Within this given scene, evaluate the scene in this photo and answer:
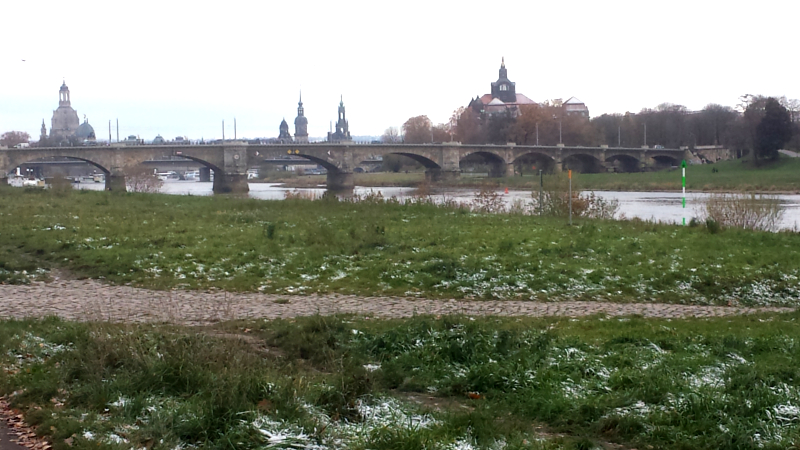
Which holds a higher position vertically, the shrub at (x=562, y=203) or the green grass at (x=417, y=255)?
the shrub at (x=562, y=203)

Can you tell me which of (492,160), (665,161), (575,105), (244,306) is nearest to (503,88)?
(575,105)

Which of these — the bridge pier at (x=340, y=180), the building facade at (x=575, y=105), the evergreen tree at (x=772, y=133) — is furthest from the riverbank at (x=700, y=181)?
the building facade at (x=575, y=105)

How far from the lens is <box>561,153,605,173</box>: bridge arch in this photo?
91188 millimetres

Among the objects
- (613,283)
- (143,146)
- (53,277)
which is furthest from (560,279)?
(143,146)

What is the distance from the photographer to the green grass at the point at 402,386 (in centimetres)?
489

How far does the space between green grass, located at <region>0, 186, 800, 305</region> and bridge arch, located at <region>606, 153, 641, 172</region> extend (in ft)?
259

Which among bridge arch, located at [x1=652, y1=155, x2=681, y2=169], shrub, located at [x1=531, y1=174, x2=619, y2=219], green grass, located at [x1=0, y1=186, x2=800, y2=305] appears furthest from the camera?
bridge arch, located at [x1=652, y1=155, x2=681, y2=169]

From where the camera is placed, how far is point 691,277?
497 inches

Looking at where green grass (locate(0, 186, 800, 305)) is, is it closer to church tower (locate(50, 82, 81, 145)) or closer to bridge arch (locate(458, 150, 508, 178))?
bridge arch (locate(458, 150, 508, 178))

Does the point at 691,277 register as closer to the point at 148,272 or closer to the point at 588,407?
the point at 588,407

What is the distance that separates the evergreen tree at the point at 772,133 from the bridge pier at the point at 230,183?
51.3m

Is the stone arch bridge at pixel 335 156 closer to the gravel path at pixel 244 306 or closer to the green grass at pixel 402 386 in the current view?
the gravel path at pixel 244 306

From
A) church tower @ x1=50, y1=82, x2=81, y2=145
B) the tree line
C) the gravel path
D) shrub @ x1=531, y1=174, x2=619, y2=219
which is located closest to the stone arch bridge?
the tree line

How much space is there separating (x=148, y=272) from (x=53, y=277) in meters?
1.57
